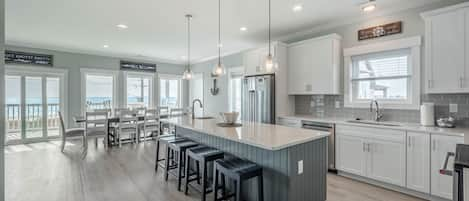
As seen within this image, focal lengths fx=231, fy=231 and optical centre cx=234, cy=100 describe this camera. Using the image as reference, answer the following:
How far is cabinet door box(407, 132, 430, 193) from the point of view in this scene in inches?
106

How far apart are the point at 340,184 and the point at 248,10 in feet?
9.41

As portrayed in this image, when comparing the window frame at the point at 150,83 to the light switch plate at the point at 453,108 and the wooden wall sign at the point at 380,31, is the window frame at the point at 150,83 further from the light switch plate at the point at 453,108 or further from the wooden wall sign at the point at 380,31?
the light switch plate at the point at 453,108

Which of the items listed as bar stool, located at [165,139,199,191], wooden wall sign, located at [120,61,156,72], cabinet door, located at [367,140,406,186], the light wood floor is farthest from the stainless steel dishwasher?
wooden wall sign, located at [120,61,156,72]

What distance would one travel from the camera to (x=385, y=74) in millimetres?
3580

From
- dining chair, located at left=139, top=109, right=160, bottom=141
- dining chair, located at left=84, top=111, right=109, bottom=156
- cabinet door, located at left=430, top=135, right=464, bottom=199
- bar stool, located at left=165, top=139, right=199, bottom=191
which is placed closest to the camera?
cabinet door, located at left=430, top=135, right=464, bottom=199

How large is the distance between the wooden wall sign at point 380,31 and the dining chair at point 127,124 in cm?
523

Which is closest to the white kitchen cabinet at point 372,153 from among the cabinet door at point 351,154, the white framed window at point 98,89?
the cabinet door at point 351,154

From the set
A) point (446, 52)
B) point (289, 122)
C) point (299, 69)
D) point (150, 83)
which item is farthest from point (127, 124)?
point (446, 52)

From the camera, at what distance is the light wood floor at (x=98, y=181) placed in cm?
283

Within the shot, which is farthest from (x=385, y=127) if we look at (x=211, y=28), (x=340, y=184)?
(x=211, y=28)

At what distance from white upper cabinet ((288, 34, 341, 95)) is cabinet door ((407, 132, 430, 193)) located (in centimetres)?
139

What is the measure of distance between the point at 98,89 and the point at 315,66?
6061 mm

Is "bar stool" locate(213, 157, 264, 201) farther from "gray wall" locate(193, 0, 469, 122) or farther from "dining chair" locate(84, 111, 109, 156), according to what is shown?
"dining chair" locate(84, 111, 109, 156)

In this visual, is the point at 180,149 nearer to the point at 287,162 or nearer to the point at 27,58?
the point at 287,162
